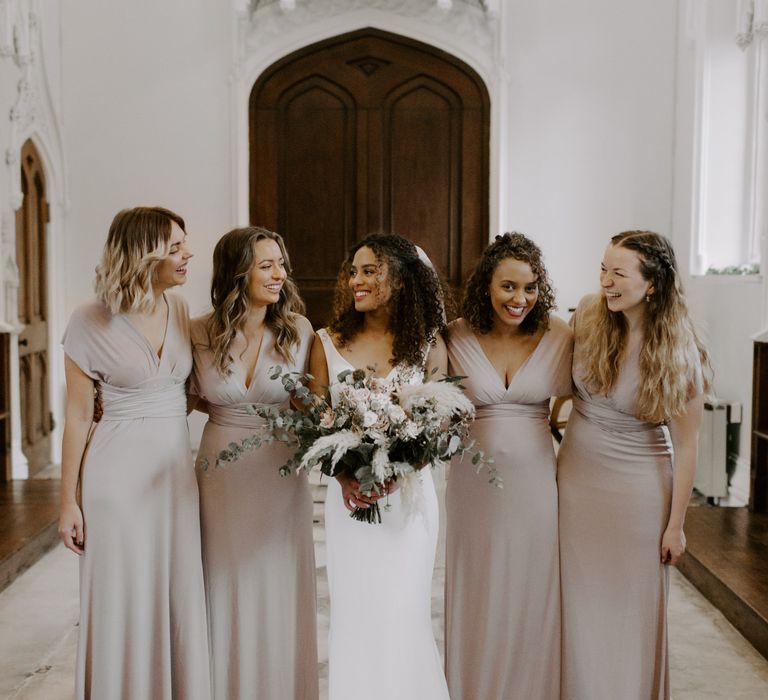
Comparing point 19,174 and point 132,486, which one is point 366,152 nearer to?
point 19,174

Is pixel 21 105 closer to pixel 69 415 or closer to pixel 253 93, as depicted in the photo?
pixel 253 93

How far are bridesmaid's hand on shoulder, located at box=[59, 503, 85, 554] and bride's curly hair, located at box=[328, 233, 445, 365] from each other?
971 mm

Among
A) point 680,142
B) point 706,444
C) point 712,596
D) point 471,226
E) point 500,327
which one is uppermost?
point 680,142

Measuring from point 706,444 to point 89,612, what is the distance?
4.66 meters

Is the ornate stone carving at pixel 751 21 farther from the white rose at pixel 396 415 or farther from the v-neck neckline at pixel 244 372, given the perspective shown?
the white rose at pixel 396 415

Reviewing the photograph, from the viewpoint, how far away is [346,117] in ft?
27.0

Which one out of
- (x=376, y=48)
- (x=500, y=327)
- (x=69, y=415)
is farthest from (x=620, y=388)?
(x=376, y=48)

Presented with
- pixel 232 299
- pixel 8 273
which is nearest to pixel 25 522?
pixel 8 273

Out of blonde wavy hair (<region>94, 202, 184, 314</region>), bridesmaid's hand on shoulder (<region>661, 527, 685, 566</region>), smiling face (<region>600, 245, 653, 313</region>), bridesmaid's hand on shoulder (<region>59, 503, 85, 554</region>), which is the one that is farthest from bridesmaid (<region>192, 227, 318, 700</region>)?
bridesmaid's hand on shoulder (<region>661, 527, 685, 566</region>)

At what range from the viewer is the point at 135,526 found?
2.79 meters

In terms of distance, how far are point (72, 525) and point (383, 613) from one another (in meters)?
0.99

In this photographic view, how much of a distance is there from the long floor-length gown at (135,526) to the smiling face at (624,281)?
53.2 inches

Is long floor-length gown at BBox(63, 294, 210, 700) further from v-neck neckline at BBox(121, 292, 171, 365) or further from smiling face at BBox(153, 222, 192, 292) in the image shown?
smiling face at BBox(153, 222, 192, 292)

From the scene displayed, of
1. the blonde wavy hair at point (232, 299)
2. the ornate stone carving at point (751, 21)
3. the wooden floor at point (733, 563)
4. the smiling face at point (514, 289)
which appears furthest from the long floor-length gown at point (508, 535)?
the ornate stone carving at point (751, 21)
